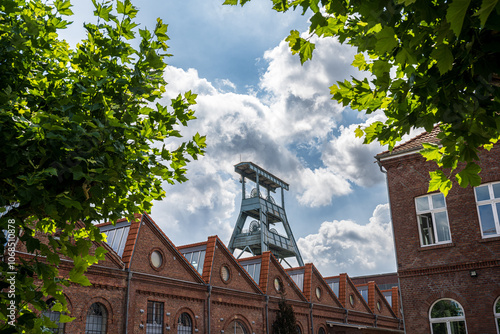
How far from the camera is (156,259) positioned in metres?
21.0

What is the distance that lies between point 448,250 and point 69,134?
1506 centimetres

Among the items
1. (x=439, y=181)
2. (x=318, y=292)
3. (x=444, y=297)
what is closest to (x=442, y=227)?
(x=444, y=297)

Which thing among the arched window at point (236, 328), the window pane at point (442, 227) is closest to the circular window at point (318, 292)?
the arched window at point (236, 328)

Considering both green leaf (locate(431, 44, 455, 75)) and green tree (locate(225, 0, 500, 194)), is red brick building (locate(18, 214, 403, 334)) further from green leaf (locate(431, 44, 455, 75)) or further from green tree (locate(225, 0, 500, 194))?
green leaf (locate(431, 44, 455, 75))

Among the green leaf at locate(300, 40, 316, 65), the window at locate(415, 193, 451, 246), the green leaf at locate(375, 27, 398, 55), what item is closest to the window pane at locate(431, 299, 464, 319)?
the window at locate(415, 193, 451, 246)

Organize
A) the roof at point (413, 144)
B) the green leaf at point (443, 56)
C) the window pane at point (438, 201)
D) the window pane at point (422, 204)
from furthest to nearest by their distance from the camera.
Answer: the roof at point (413, 144), the window pane at point (422, 204), the window pane at point (438, 201), the green leaf at point (443, 56)

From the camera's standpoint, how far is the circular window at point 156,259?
20.7 m

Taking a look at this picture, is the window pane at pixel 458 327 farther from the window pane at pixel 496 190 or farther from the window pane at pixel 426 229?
the window pane at pixel 496 190

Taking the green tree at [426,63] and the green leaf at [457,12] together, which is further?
the green tree at [426,63]

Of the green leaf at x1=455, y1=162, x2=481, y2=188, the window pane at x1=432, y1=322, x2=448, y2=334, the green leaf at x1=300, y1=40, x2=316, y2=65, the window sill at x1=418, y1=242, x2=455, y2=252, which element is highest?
the window sill at x1=418, y1=242, x2=455, y2=252

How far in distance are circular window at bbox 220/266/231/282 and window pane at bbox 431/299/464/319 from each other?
38.8 feet

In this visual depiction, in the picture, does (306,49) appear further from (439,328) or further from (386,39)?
(439,328)

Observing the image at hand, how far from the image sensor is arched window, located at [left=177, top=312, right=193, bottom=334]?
20.9 meters

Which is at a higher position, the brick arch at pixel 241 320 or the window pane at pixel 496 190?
the window pane at pixel 496 190
